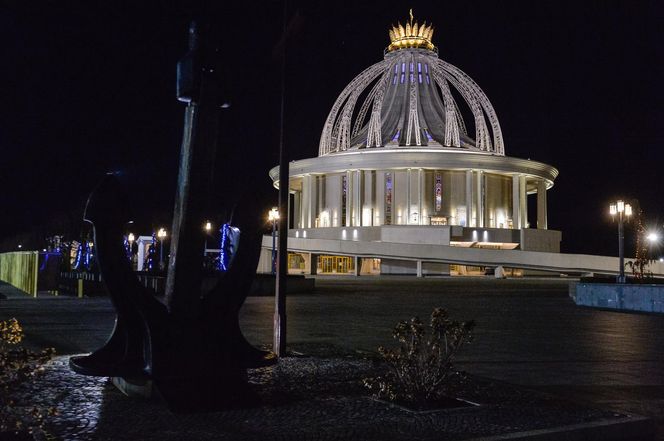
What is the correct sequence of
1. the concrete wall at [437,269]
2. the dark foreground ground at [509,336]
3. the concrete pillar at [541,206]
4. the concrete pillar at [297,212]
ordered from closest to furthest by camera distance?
1. the dark foreground ground at [509,336]
2. the concrete wall at [437,269]
3. the concrete pillar at [541,206]
4. the concrete pillar at [297,212]

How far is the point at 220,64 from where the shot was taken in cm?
758

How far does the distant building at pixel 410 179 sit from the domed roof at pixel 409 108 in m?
0.14

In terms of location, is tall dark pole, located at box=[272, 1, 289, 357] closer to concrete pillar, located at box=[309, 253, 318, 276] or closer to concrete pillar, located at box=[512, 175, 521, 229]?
concrete pillar, located at box=[309, 253, 318, 276]

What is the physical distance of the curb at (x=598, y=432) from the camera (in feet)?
19.5

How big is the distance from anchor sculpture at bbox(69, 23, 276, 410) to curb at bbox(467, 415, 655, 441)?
2892 millimetres

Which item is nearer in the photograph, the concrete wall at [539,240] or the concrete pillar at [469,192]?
the concrete wall at [539,240]

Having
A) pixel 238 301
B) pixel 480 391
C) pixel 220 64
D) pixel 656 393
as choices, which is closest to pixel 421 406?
pixel 480 391

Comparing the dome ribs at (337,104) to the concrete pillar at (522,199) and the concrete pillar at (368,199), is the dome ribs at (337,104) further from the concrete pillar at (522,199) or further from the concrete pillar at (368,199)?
the concrete pillar at (522,199)

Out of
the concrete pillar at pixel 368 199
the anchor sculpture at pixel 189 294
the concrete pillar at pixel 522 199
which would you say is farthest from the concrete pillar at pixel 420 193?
the anchor sculpture at pixel 189 294

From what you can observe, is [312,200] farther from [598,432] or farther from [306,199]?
[598,432]

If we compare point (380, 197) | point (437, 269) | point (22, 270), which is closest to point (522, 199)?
point (437, 269)

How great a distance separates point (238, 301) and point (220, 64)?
8.84 ft

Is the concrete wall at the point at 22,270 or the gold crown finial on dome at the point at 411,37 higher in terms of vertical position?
the gold crown finial on dome at the point at 411,37

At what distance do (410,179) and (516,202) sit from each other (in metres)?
14.4
